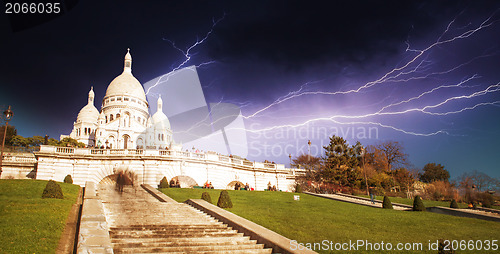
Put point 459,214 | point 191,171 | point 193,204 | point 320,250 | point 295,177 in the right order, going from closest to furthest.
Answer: point 320,250 < point 193,204 < point 459,214 < point 191,171 < point 295,177

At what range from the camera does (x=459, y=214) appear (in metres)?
21.1

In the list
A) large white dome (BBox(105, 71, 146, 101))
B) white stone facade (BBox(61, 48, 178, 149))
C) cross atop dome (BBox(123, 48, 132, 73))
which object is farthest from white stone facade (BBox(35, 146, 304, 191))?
cross atop dome (BBox(123, 48, 132, 73))

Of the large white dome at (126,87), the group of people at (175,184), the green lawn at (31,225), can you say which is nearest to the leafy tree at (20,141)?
the large white dome at (126,87)

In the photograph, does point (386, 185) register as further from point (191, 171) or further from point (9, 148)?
point (9, 148)

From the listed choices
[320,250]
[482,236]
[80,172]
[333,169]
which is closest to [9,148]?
[80,172]

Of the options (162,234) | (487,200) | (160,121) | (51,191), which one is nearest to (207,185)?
(51,191)

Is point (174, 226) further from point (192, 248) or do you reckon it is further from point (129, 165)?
point (129, 165)

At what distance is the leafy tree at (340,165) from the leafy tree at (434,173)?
143 feet

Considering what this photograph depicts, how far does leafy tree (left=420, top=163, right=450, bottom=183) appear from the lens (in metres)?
74.5

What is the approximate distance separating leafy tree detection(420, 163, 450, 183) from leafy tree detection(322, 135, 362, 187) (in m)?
43.7

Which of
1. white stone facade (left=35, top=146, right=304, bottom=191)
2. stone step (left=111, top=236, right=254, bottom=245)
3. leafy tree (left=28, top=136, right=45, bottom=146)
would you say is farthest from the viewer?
leafy tree (left=28, top=136, right=45, bottom=146)

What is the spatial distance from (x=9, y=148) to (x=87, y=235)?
4688 cm

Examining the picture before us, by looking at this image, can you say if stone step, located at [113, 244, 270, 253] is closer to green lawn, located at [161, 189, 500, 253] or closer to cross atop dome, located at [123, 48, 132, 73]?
green lawn, located at [161, 189, 500, 253]

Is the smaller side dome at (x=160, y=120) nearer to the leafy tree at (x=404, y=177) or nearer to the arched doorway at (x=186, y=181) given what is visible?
the arched doorway at (x=186, y=181)
